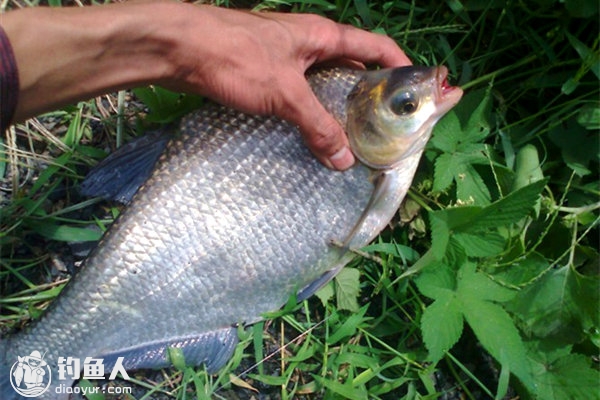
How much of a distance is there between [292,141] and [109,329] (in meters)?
0.97

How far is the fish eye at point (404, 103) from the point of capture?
2.18m

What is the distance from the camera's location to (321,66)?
7.64 ft

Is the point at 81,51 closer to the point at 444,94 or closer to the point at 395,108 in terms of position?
the point at 395,108

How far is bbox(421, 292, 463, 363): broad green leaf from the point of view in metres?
2.06

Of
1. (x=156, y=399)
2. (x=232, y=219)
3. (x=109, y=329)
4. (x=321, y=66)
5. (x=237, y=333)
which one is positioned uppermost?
(x=321, y=66)

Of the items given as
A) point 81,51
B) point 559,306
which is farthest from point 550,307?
point 81,51

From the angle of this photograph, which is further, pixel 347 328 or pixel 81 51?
pixel 347 328

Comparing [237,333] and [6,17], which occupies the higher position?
[6,17]

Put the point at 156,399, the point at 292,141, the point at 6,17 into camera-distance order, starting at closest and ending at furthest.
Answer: the point at 6,17
the point at 292,141
the point at 156,399

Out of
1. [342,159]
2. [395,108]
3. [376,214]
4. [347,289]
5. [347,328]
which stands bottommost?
[347,328]

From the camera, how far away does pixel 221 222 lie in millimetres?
2195

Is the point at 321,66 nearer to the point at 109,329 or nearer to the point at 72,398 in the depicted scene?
the point at 109,329

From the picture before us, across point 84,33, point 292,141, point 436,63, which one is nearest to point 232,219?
point 292,141
